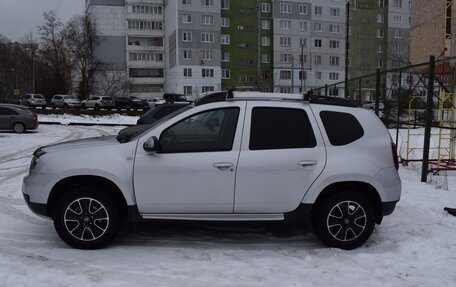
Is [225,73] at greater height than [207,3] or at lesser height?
lesser

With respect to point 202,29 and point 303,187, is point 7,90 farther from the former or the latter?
point 303,187

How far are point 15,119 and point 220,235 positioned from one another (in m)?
21.2

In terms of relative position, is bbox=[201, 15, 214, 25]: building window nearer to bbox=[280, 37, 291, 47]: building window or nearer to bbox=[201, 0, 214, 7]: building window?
bbox=[201, 0, 214, 7]: building window

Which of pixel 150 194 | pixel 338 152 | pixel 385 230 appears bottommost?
pixel 385 230

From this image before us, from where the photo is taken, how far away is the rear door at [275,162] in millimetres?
5008

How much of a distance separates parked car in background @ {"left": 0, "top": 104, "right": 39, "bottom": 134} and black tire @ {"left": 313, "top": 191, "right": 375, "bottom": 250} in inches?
868

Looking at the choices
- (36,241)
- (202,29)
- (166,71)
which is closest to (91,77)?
(166,71)

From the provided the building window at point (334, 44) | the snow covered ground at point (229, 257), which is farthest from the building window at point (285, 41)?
the snow covered ground at point (229, 257)

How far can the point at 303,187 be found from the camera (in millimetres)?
5062

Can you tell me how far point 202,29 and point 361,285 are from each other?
67.1 meters

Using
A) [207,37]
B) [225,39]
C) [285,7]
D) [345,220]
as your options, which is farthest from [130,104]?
[345,220]

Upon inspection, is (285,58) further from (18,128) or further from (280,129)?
(280,129)

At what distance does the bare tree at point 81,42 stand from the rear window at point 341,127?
6376cm

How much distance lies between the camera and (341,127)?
5.29 m
